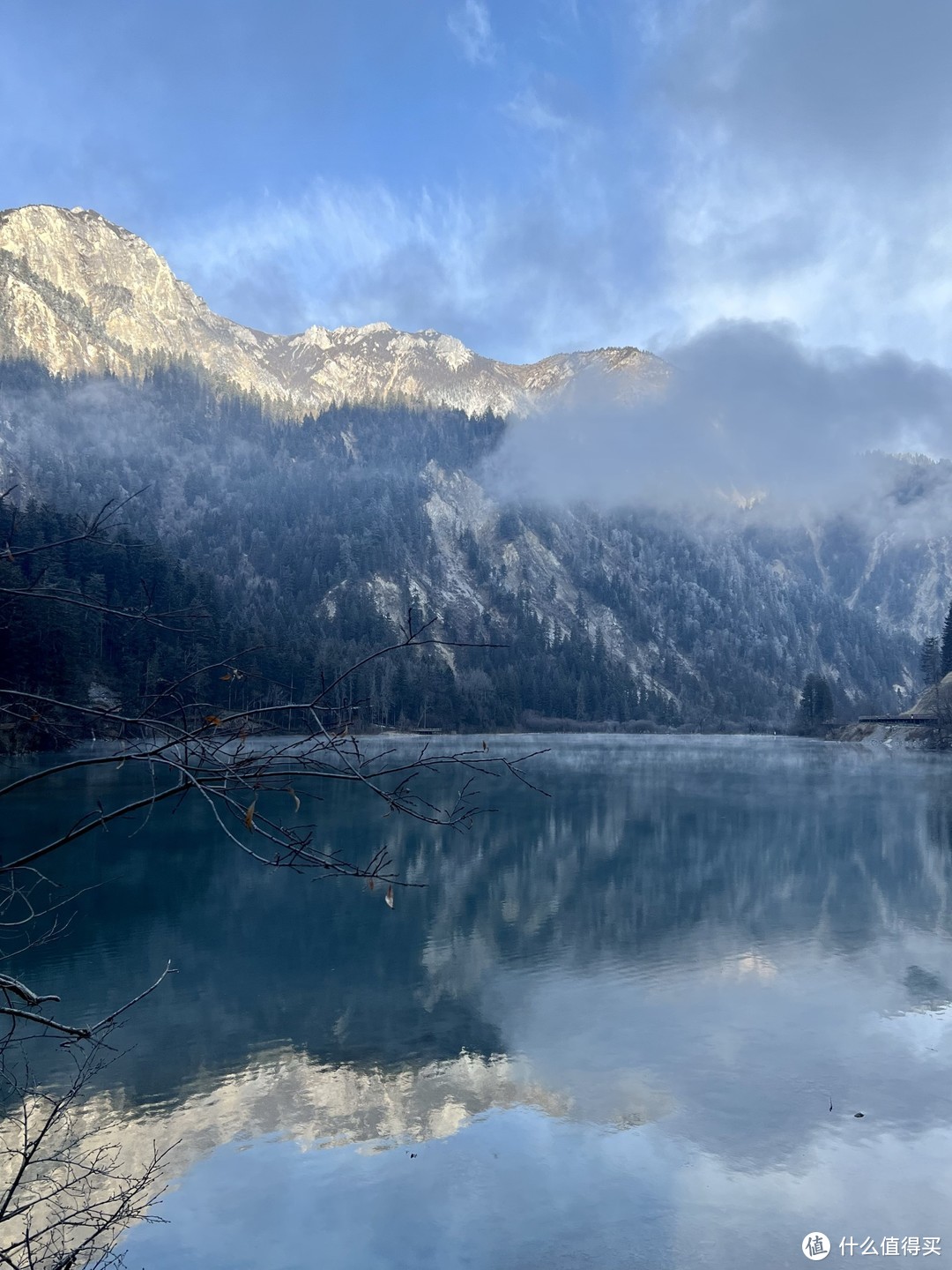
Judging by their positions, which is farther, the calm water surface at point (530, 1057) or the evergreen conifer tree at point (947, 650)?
the evergreen conifer tree at point (947, 650)

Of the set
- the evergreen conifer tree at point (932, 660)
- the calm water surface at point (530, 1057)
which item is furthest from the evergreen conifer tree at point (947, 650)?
the calm water surface at point (530, 1057)

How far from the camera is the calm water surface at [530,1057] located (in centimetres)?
1014

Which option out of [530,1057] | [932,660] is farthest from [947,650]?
[530,1057]

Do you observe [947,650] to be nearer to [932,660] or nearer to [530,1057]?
[932,660]

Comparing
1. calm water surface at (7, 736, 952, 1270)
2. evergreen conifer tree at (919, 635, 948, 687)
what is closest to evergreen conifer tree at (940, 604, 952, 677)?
evergreen conifer tree at (919, 635, 948, 687)

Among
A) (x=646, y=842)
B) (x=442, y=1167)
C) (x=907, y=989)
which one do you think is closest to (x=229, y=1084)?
(x=442, y=1167)

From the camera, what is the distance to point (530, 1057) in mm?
14828

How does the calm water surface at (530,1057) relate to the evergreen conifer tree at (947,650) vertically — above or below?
below

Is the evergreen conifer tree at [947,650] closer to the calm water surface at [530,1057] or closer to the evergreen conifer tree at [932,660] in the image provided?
the evergreen conifer tree at [932,660]

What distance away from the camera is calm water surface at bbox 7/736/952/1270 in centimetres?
1014

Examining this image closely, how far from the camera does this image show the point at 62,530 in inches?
3167

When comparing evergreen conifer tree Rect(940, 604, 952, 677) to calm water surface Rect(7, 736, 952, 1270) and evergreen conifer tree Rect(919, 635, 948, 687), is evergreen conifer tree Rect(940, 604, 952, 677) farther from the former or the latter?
calm water surface Rect(7, 736, 952, 1270)

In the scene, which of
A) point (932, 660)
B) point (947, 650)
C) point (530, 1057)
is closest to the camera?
point (530, 1057)

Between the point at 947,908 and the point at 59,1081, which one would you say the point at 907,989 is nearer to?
the point at 947,908
